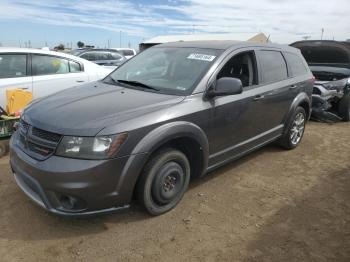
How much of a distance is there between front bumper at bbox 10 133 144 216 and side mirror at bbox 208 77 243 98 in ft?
3.80

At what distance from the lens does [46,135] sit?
10.6 ft

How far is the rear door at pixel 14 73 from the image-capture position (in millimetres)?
5859

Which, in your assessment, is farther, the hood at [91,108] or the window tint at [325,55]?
the window tint at [325,55]

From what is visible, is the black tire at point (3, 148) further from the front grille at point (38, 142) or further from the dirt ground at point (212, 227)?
the front grille at point (38, 142)

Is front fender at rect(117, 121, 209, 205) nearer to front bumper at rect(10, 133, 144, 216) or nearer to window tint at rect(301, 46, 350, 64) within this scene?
front bumper at rect(10, 133, 144, 216)

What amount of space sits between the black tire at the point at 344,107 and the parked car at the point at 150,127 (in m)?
3.68

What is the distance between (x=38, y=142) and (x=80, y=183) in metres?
0.61

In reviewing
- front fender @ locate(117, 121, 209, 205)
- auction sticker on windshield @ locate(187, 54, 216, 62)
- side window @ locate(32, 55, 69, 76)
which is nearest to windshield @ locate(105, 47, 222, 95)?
auction sticker on windshield @ locate(187, 54, 216, 62)

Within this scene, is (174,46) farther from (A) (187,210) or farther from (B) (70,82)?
(B) (70,82)

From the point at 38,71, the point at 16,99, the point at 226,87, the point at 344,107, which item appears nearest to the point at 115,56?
the point at 38,71

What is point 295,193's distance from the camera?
437 cm

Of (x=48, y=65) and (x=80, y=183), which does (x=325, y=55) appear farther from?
(x=80, y=183)

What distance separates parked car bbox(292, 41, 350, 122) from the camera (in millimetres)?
8117

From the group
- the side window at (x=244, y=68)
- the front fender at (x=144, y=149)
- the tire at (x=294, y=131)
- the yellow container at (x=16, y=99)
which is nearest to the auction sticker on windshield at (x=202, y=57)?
the side window at (x=244, y=68)
